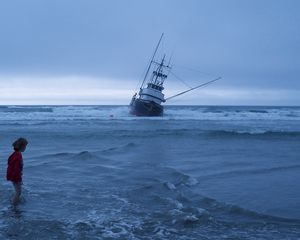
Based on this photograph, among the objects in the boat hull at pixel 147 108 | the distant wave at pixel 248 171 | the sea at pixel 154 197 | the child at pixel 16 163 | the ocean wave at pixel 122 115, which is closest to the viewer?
the sea at pixel 154 197

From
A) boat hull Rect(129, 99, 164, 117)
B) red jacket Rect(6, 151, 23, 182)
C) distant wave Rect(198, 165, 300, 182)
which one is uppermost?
boat hull Rect(129, 99, 164, 117)

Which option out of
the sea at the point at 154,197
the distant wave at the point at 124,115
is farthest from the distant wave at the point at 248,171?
the distant wave at the point at 124,115

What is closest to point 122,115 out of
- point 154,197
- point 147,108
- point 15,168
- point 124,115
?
point 124,115

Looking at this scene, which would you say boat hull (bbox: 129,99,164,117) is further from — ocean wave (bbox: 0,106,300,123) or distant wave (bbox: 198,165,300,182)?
distant wave (bbox: 198,165,300,182)

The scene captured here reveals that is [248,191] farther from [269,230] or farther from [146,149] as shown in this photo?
[146,149]

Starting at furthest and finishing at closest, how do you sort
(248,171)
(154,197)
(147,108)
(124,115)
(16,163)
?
(124,115), (147,108), (248,171), (154,197), (16,163)

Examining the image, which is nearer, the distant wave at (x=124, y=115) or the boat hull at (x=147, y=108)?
the boat hull at (x=147, y=108)

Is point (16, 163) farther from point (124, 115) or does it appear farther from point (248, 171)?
point (124, 115)

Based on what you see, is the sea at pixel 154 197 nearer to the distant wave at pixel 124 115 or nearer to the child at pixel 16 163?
the child at pixel 16 163

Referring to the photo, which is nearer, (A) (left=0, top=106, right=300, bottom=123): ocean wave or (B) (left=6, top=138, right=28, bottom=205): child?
(B) (left=6, top=138, right=28, bottom=205): child

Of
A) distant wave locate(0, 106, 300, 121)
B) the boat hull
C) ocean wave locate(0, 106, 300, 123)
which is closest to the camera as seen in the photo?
the boat hull

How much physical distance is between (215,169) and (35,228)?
747 centimetres

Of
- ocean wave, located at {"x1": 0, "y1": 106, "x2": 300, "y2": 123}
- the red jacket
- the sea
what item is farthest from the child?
ocean wave, located at {"x1": 0, "y1": 106, "x2": 300, "y2": 123}

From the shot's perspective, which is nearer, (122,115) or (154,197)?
(154,197)
